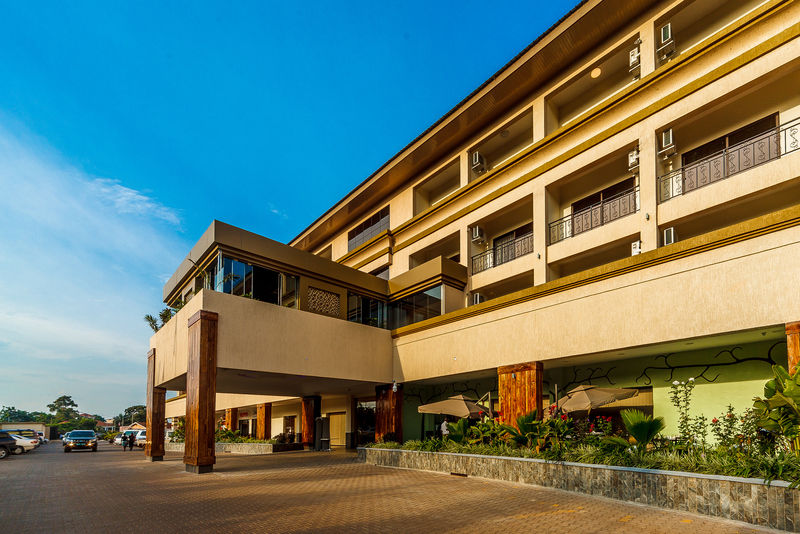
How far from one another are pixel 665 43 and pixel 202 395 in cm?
1994

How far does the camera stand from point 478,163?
2555 centimetres

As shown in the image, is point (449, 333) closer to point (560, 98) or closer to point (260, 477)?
point (260, 477)

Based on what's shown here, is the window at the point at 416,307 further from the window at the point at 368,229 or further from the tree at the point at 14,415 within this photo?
the tree at the point at 14,415

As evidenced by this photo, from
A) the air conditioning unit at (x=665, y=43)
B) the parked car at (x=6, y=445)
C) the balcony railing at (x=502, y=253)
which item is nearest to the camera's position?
the air conditioning unit at (x=665, y=43)

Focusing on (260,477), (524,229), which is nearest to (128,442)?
(260,477)

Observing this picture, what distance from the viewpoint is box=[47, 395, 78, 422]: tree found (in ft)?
427

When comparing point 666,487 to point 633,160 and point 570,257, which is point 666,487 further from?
point 633,160

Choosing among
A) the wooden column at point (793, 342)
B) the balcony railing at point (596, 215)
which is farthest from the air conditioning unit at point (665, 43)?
the wooden column at point (793, 342)

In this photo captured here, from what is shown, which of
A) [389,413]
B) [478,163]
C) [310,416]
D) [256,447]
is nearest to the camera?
[389,413]

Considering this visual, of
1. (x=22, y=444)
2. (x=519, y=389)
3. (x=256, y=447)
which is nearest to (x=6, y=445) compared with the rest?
(x=22, y=444)

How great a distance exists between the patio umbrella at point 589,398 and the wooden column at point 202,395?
11.3 metres

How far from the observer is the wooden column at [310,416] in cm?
3243

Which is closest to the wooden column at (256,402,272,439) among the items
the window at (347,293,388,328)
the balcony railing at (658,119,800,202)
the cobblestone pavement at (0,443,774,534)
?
the window at (347,293,388,328)

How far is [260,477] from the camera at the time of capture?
16.6 metres
